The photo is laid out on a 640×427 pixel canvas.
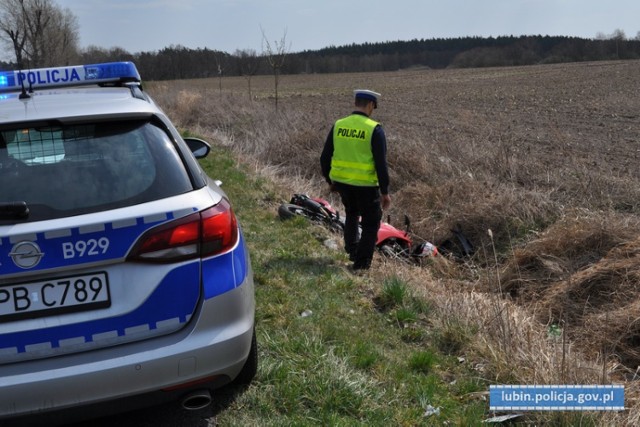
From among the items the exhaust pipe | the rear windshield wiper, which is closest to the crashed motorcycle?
the exhaust pipe

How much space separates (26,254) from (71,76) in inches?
73.8

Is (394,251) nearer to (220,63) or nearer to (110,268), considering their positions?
(110,268)

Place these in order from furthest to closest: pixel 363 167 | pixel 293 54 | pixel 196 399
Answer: pixel 293 54
pixel 363 167
pixel 196 399

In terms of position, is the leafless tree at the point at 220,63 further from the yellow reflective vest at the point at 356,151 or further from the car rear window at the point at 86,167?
the car rear window at the point at 86,167

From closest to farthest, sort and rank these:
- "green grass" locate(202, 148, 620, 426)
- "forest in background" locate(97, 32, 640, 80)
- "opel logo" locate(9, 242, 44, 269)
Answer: "opel logo" locate(9, 242, 44, 269) < "green grass" locate(202, 148, 620, 426) < "forest in background" locate(97, 32, 640, 80)

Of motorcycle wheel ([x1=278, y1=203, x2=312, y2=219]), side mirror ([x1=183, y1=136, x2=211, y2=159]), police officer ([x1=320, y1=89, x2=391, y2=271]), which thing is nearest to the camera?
side mirror ([x1=183, y1=136, x2=211, y2=159])

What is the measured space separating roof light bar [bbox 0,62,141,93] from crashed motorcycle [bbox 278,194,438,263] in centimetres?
376

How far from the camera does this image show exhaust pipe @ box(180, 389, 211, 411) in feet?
8.80

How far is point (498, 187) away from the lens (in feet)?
29.0

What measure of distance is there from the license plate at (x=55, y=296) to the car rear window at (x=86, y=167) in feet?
0.91

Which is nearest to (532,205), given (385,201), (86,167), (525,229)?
(525,229)

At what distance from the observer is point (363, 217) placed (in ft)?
20.6

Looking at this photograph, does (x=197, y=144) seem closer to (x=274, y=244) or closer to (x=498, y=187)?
(x=274, y=244)

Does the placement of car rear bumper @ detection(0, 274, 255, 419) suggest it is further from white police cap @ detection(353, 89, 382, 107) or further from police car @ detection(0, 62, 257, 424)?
white police cap @ detection(353, 89, 382, 107)
